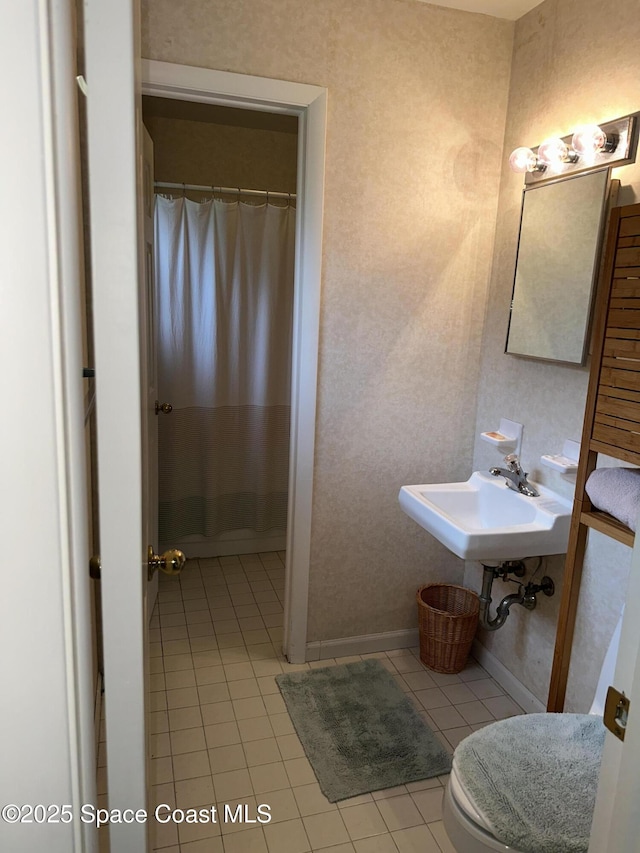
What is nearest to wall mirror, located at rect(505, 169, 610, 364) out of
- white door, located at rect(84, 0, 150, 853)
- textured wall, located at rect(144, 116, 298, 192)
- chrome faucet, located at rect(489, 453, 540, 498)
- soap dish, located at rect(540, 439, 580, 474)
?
soap dish, located at rect(540, 439, 580, 474)

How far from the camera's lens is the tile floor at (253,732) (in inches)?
71.8

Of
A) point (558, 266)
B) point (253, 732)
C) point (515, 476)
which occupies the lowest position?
point (253, 732)

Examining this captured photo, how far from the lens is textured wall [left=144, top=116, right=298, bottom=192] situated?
337cm

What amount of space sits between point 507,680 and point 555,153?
200 centimetres

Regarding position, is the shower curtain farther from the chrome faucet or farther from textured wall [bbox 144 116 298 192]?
the chrome faucet

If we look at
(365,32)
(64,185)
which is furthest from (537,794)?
(365,32)

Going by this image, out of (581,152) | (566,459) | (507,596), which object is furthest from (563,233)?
(507,596)

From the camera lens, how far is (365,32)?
2234 millimetres

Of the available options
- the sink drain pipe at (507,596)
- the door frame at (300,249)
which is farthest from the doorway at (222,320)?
the sink drain pipe at (507,596)

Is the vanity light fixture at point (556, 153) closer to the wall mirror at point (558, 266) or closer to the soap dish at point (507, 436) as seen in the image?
the wall mirror at point (558, 266)

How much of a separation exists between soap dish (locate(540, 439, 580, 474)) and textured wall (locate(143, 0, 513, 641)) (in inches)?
23.4

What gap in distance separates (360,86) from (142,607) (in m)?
2.09

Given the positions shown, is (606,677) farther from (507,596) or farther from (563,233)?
(563,233)

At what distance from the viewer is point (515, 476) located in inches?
91.9
